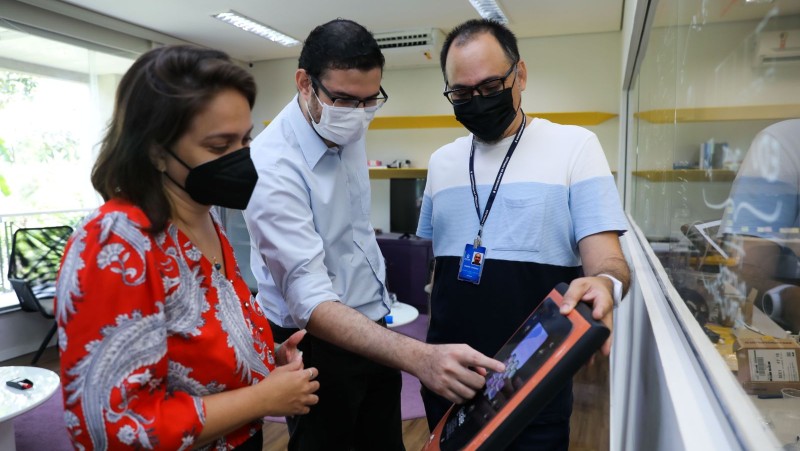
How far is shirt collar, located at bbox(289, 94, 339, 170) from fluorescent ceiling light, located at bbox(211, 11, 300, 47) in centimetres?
371

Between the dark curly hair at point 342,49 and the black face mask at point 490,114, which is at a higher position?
the dark curly hair at point 342,49

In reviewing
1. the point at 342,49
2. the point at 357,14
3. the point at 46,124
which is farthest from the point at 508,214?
the point at 46,124

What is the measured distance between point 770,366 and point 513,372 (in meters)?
0.34

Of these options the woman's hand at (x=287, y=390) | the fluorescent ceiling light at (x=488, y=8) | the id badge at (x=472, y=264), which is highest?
the fluorescent ceiling light at (x=488, y=8)

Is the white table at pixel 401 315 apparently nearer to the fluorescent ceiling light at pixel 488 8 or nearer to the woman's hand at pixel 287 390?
the fluorescent ceiling light at pixel 488 8

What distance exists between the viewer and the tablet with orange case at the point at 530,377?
2.27 feet

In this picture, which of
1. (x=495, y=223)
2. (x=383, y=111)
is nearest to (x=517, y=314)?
(x=495, y=223)

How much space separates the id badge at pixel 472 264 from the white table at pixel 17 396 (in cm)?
223

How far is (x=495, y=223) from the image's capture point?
120cm

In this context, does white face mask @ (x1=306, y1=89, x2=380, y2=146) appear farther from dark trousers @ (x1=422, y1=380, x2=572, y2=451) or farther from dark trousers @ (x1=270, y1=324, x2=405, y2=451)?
dark trousers @ (x1=422, y1=380, x2=572, y2=451)

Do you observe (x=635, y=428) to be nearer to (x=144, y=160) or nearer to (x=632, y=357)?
(x=632, y=357)

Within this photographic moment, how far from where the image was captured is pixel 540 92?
213 inches

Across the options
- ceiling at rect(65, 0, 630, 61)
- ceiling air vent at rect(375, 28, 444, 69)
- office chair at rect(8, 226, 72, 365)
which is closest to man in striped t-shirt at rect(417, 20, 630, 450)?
ceiling at rect(65, 0, 630, 61)

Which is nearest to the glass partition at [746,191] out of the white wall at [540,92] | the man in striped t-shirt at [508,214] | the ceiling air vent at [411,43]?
the man in striped t-shirt at [508,214]
